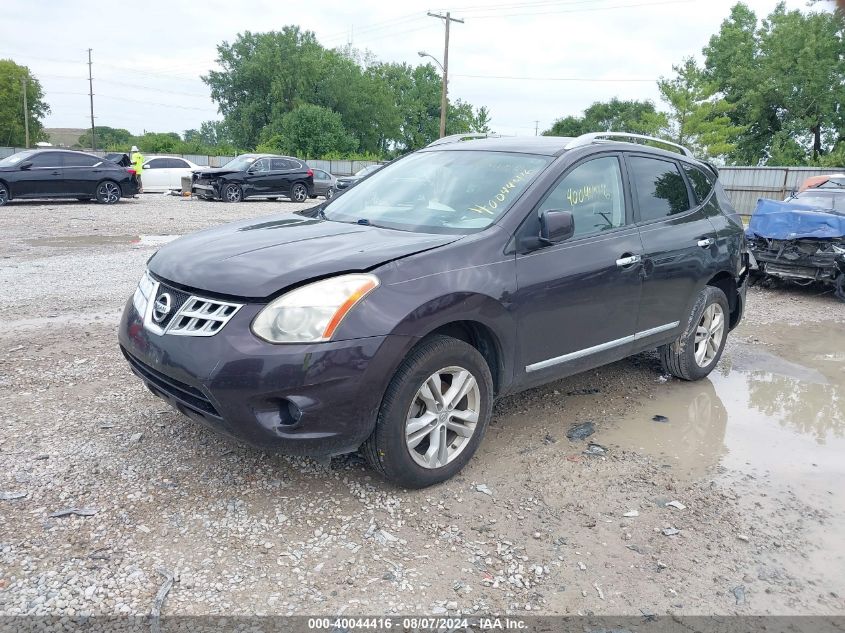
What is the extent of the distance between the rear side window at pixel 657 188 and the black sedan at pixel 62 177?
17.3 metres

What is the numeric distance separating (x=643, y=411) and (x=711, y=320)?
1.13 m

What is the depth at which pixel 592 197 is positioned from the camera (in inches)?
175

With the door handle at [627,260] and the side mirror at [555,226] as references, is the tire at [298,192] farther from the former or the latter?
the side mirror at [555,226]

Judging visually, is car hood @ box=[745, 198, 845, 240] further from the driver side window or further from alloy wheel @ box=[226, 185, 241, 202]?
alloy wheel @ box=[226, 185, 241, 202]

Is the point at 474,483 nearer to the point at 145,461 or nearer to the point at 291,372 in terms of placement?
the point at 291,372

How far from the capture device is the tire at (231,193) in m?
22.1

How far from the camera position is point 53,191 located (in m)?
18.2

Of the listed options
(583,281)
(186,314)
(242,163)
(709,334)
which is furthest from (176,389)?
(242,163)

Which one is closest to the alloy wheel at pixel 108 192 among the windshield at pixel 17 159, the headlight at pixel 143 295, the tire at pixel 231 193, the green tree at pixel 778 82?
the windshield at pixel 17 159

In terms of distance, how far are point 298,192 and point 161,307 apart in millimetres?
21239

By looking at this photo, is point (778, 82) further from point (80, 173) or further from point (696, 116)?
point (80, 173)

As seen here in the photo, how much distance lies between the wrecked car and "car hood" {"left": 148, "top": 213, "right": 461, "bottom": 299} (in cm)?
726

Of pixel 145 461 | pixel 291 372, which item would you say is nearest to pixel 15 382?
pixel 145 461

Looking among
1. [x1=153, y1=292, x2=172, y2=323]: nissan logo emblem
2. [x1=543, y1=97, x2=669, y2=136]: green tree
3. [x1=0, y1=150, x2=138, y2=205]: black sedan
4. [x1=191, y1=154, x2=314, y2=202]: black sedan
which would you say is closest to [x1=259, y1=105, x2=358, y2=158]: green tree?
[x1=543, y1=97, x2=669, y2=136]: green tree
